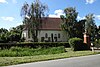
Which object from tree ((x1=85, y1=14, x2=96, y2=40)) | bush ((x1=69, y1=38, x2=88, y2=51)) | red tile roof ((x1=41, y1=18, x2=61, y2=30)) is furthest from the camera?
tree ((x1=85, y1=14, x2=96, y2=40))

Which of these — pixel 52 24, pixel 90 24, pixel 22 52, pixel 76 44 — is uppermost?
pixel 90 24

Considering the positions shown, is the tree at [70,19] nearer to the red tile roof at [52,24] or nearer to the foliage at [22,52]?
the red tile roof at [52,24]

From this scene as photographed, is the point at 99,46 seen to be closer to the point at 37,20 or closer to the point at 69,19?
the point at 37,20

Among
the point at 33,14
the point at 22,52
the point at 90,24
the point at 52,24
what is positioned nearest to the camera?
the point at 22,52

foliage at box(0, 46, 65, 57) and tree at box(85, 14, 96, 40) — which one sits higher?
tree at box(85, 14, 96, 40)

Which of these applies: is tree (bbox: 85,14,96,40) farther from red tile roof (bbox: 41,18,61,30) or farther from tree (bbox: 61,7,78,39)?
tree (bbox: 61,7,78,39)

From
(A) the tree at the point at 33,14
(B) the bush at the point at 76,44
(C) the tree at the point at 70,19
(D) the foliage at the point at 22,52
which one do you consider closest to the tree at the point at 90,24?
(C) the tree at the point at 70,19

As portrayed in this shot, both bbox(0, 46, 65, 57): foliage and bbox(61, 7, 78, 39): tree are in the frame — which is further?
bbox(61, 7, 78, 39): tree

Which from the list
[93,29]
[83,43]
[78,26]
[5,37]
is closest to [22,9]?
[5,37]

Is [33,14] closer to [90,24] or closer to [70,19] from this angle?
[70,19]

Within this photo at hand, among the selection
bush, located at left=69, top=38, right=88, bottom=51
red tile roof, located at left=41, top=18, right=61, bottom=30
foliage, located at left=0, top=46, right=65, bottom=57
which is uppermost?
red tile roof, located at left=41, top=18, right=61, bottom=30

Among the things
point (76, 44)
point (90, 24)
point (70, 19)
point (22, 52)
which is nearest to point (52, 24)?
point (70, 19)

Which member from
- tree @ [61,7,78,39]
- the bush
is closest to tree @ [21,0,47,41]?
tree @ [61,7,78,39]

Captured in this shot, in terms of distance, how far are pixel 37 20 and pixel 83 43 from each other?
25310mm
